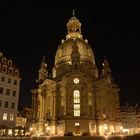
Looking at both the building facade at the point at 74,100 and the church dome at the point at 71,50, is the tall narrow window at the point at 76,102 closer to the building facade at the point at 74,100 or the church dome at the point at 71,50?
the building facade at the point at 74,100

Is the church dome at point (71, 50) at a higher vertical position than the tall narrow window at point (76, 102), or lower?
higher

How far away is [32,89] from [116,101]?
123 feet

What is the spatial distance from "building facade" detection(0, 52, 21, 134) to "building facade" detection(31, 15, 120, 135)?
69.4 ft

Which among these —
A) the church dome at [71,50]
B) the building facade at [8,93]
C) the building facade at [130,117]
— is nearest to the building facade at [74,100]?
the church dome at [71,50]

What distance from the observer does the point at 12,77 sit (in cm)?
7038

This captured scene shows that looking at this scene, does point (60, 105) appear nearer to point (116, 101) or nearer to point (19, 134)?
point (19, 134)

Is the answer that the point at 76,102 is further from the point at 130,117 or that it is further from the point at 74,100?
the point at 130,117

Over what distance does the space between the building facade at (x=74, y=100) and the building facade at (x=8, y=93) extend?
21.2 m

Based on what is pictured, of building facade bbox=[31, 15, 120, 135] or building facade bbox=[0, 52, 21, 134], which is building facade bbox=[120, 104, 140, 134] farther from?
building facade bbox=[0, 52, 21, 134]

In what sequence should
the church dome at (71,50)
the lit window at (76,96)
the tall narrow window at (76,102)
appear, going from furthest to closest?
the church dome at (71,50) → the lit window at (76,96) → the tall narrow window at (76,102)

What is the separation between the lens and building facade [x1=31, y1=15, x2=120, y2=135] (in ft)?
276

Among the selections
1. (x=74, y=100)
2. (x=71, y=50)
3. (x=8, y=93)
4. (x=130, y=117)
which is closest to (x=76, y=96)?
(x=74, y=100)

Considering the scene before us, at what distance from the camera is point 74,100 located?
86750mm

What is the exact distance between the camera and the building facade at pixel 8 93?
6525 cm
